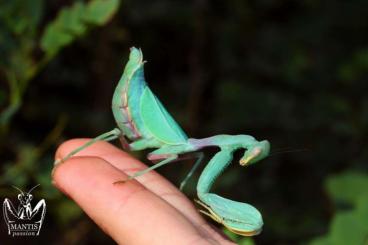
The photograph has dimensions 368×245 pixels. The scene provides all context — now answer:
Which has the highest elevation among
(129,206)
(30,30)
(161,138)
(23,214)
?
(30,30)

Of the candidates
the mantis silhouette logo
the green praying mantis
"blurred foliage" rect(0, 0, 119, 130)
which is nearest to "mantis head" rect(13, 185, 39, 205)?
the mantis silhouette logo

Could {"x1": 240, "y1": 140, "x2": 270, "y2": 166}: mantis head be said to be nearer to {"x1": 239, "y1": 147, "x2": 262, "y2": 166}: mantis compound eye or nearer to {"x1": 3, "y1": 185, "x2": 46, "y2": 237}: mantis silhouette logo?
{"x1": 239, "y1": 147, "x2": 262, "y2": 166}: mantis compound eye

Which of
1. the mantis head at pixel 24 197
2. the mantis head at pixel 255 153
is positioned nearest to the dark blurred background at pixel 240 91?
the mantis head at pixel 24 197

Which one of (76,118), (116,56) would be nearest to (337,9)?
(116,56)

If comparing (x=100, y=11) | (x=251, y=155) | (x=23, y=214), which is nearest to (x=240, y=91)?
(x=100, y=11)

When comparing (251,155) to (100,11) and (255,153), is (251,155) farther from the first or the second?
(100,11)

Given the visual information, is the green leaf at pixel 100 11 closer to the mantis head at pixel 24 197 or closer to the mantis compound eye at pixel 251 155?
the mantis head at pixel 24 197

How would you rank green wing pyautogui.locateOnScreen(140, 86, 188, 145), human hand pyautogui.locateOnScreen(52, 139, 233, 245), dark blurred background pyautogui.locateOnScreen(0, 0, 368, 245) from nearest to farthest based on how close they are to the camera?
human hand pyautogui.locateOnScreen(52, 139, 233, 245)
green wing pyautogui.locateOnScreen(140, 86, 188, 145)
dark blurred background pyautogui.locateOnScreen(0, 0, 368, 245)
